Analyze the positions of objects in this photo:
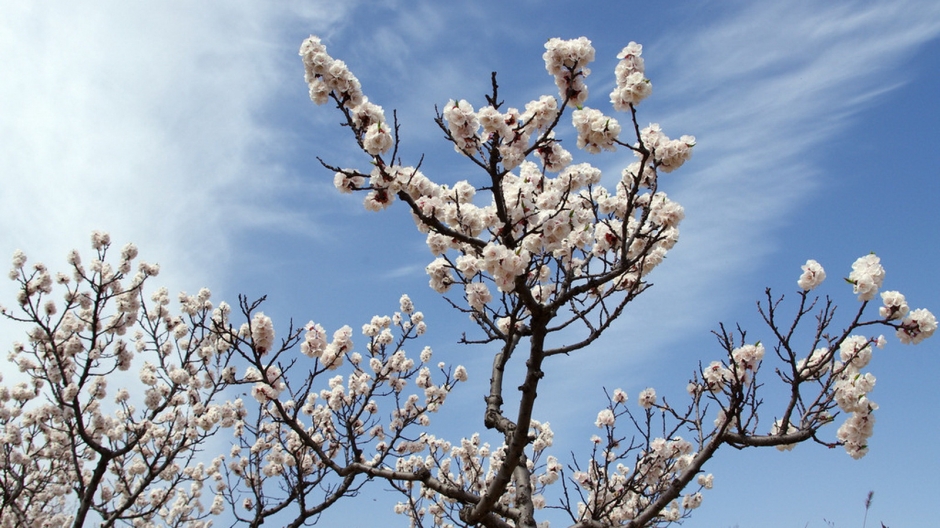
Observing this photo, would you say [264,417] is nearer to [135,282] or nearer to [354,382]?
[354,382]

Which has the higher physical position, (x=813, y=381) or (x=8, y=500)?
(x=8, y=500)

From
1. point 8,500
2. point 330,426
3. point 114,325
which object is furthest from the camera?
point 330,426

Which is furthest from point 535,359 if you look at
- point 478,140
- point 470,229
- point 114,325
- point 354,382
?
point 114,325

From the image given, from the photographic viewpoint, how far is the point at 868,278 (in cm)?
409

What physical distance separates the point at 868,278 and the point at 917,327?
581 millimetres

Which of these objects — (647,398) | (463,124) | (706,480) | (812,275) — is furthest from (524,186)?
(706,480)

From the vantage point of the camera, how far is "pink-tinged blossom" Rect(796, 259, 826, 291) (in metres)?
4.54

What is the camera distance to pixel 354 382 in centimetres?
915

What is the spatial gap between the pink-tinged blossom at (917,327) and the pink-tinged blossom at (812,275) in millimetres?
601

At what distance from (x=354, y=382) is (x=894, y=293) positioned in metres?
7.07

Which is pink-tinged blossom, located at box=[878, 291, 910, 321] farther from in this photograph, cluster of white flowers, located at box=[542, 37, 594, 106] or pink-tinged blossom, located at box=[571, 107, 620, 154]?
cluster of white flowers, located at box=[542, 37, 594, 106]

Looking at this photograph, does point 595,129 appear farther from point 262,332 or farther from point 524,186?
point 262,332

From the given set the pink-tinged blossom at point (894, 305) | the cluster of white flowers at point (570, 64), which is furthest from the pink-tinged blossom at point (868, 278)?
the cluster of white flowers at point (570, 64)

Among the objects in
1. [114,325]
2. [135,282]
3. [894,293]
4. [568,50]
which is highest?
[135,282]
